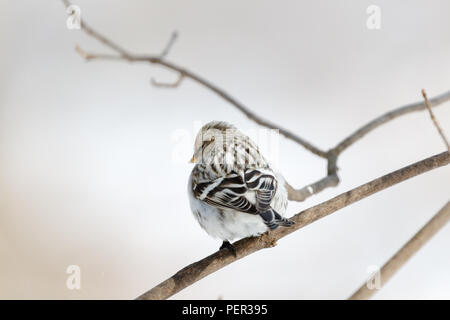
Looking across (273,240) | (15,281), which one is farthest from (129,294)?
(273,240)

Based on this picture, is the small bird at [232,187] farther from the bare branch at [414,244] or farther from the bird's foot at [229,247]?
the bare branch at [414,244]

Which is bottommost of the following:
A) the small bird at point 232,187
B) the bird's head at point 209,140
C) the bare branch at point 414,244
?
the bare branch at point 414,244

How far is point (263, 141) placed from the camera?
134cm

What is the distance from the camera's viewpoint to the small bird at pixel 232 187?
0.94 metres

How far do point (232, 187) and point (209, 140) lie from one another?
182 millimetres

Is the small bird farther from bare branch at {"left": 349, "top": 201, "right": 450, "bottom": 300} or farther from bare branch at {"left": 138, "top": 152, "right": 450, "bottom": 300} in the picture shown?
bare branch at {"left": 349, "top": 201, "right": 450, "bottom": 300}

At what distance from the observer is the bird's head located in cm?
112

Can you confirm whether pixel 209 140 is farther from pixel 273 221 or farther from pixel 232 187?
pixel 273 221

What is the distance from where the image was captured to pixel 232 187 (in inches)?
39.2

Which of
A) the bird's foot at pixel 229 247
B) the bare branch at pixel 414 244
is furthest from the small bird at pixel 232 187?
the bare branch at pixel 414 244

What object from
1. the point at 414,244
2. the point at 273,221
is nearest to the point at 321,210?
the point at 273,221
